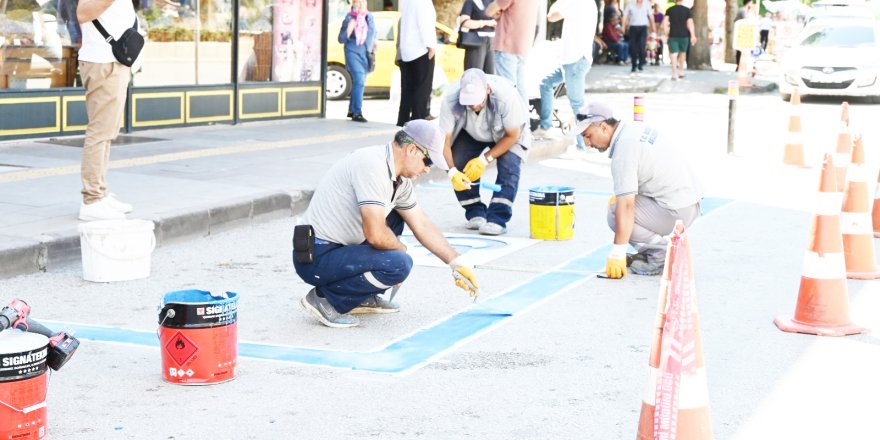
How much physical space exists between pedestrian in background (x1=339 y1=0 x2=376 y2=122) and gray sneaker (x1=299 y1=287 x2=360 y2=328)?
10267mm

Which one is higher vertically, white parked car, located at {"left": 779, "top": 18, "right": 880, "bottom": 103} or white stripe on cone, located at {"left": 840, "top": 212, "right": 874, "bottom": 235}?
white parked car, located at {"left": 779, "top": 18, "right": 880, "bottom": 103}

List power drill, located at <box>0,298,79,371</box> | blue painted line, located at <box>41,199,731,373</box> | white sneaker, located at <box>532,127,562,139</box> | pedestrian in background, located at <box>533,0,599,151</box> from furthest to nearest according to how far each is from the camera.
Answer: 1. white sneaker, located at <box>532,127,562,139</box>
2. pedestrian in background, located at <box>533,0,599,151</box>
3. blue painted line, located at <box>41,199,731,373</box>
4. power drill, located at <box>0,298,79,371</box>

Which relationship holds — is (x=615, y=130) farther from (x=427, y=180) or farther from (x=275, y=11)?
(x=275, y=11)

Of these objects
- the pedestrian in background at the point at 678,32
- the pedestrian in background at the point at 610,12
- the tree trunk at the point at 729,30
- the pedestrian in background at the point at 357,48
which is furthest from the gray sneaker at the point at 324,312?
the pedestrian in background at the point at 610,12

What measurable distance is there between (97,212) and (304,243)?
8.68ft

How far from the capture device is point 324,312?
670 centimetres

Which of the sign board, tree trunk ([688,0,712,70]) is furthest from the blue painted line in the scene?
tree trunk ([688,0,712,70])

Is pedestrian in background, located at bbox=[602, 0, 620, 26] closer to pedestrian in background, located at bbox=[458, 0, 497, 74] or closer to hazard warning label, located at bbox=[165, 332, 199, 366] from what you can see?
pedestrian in background, located at bbox=[458, 0, 497, 74]

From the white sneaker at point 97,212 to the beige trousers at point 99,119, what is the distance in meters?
0.05

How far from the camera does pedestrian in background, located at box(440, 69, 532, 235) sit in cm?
934

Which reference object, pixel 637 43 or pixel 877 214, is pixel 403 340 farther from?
pixel 637 43

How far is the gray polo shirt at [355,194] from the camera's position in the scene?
6.45 meters

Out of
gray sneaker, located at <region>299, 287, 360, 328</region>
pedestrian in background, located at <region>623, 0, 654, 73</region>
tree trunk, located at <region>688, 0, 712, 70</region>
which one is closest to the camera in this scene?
gray sneaker, located at <region>299, 287, 360, 328</region>

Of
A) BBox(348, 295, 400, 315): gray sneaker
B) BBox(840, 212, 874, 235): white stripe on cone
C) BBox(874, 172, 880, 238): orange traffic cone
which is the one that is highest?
BBox(840, 212, 874, 235): white stripe on cone
